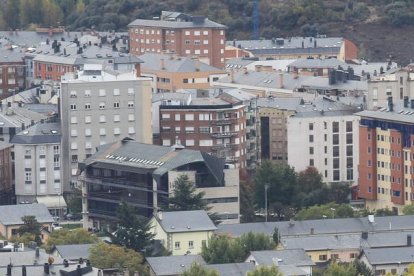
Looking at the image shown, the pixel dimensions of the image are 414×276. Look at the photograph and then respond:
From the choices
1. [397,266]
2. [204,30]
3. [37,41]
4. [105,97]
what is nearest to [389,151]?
[105,97]

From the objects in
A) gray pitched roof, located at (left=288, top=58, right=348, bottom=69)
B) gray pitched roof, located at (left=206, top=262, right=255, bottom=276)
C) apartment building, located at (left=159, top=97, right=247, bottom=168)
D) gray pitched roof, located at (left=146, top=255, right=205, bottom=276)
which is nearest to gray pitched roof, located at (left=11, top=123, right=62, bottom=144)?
apartment building, located at (left=159, top=97, right=247, bottom=168)

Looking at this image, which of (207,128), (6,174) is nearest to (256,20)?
(207,128)

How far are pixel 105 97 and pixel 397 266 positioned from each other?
71.9ft

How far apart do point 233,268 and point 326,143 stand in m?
22.0

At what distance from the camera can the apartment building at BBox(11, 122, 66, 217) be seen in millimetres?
79250

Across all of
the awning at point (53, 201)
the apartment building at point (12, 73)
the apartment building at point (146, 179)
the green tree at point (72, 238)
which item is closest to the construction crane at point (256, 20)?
the apartment building at point (12, 73)

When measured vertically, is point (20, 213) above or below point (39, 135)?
below

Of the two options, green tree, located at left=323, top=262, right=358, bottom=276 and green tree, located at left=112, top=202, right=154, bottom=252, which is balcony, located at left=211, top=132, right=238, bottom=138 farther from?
green tree, located at left=323, top=262, right=358, bottom=276

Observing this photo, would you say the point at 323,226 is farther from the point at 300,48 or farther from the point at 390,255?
the point at 300,48

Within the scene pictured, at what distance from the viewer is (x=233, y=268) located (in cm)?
6031

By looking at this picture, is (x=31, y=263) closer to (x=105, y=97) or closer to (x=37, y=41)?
(x=105, y=97)

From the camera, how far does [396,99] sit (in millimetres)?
83438

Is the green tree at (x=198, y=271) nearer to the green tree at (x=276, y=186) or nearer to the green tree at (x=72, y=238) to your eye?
the green tree at (x=72, y=238)

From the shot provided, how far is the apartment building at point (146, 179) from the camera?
72.4m
